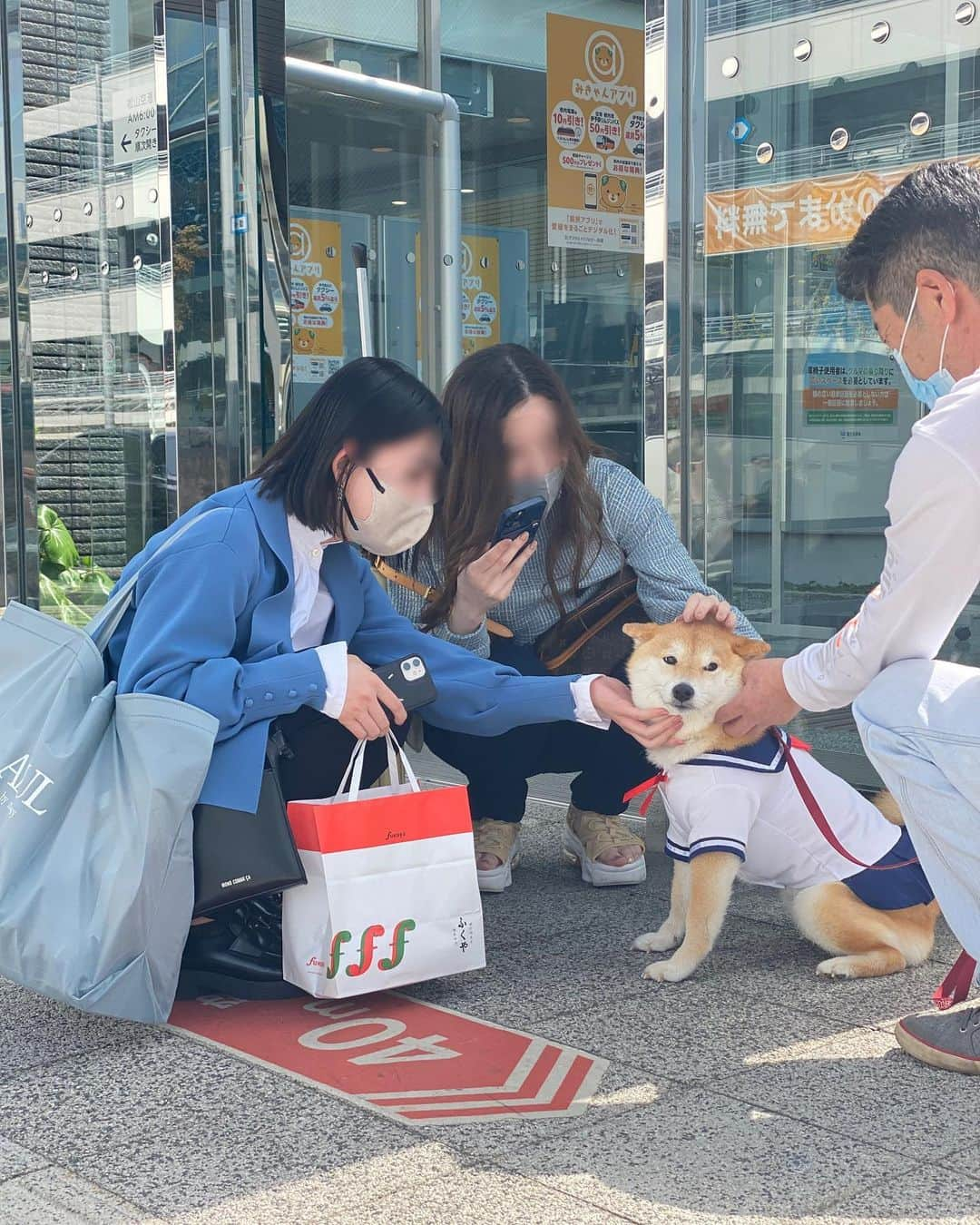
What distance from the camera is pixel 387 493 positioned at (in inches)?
117

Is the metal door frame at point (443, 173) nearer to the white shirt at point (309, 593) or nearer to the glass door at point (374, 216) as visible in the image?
the glass door at point (374, 216)

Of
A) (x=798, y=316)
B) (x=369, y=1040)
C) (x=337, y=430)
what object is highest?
(x=798, y=316)

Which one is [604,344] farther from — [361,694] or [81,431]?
[361,694]

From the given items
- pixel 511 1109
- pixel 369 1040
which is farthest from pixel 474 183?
pixel 511 1109

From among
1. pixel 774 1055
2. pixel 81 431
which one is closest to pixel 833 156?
pixel 774 1055

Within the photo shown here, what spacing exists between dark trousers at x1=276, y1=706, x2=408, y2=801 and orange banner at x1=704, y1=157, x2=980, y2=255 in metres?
1.92

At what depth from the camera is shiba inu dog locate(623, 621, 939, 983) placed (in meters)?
2.89

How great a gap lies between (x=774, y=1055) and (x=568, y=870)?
4.36 feet

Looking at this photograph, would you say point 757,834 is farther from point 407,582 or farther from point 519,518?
point 407,582

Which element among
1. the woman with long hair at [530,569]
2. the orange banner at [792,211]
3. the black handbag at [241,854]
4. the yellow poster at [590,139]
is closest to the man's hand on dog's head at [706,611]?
the woman with long hair at [530,569]

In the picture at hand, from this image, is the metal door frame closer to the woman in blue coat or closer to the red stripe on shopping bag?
the woman in blue coat

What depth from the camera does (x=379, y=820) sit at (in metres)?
2.67

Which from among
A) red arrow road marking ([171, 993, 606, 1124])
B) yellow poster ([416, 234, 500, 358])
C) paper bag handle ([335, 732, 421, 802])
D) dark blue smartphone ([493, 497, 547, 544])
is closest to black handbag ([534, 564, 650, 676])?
dark blue smartphone ([493, 497, 547, 544])

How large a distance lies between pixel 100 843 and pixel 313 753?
0.56 meters
